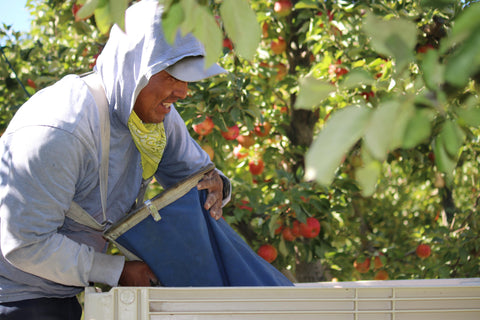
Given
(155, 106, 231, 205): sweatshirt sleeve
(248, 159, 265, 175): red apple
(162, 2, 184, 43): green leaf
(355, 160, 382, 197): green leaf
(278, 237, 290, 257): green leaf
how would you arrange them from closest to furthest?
(355, 160, 382, 197): green leaf, (162, 2, 184, 43): green leaf, (155, 106, 231, 205): sweatshirt sleeve, (278, 237, 290, 257): green leaf, (248, 159, 265, 175): red apple

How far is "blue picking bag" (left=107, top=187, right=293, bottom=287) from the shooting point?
1.53m

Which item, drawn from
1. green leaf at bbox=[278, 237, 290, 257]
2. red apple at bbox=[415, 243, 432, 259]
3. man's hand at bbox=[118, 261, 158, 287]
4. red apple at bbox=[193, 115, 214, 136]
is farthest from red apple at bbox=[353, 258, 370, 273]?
man's hand at bbox=[118, 261, 158, 287]

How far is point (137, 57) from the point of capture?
165cm

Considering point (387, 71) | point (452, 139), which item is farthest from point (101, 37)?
point (452, 139)

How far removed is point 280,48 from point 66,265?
2.58 m

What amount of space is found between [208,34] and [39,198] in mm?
887

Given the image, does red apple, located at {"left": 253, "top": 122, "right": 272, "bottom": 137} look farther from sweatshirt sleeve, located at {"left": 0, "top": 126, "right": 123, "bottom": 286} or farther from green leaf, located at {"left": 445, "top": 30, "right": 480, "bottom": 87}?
green leaf, located at {"left": 445, "top": 30, "right": 480, "bottom": 87}

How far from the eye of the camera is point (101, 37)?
11.5 ft

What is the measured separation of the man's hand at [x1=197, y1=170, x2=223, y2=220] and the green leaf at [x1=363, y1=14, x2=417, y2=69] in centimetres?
122

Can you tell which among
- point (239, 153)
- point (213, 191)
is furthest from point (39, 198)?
point (239, 153)

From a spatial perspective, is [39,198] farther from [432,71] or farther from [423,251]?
[423,251]

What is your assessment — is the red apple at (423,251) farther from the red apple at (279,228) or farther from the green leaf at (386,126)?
the green leaf at (386,126)

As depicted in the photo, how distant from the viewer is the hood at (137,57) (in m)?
1.61

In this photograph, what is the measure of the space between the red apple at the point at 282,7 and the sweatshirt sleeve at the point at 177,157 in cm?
159
